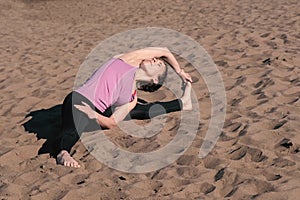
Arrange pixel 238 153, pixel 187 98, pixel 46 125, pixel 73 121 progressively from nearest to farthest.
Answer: pixel 238 153 → pixel 73 121 → pixel 187 98 → pixel 46 125

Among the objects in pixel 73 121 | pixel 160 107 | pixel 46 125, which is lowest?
pixel 46 125

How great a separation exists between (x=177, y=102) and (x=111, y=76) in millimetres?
1000

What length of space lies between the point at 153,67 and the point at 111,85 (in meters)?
0.43

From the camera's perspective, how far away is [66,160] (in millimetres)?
3521

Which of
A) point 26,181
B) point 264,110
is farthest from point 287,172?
point 26,181

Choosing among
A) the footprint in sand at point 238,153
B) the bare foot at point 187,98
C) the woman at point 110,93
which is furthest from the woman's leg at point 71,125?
the footprint in sand at point 238,153

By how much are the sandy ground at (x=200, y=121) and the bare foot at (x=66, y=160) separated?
0.06 meters

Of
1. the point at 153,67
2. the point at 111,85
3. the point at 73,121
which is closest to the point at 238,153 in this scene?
the point at 153,67

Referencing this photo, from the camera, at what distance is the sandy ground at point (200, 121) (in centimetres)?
314

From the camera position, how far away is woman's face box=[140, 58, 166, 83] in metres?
4.06

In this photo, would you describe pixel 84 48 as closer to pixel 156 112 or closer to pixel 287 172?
pixel 156 112

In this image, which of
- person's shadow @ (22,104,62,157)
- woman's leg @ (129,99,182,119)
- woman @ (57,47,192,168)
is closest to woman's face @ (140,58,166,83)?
woman @ (57,47,192,168)

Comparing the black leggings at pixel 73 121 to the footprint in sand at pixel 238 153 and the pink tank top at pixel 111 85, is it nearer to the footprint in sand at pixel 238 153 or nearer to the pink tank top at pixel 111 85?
the pink tank top at pixel 111 85

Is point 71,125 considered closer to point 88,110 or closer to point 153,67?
point 88,110
